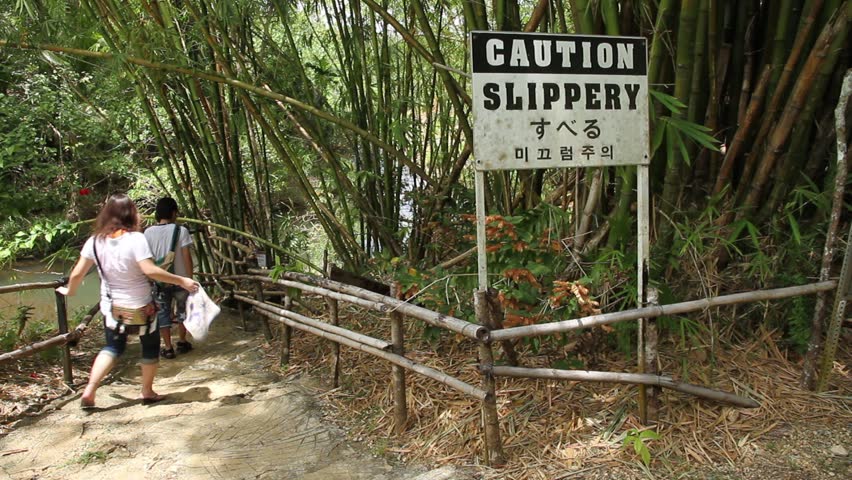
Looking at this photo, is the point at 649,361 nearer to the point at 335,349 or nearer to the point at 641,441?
the point at 641,441

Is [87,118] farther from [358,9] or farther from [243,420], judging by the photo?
[243,420]

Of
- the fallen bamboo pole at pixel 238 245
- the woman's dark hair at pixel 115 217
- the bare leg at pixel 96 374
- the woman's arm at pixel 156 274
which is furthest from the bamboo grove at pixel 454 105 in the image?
the bare leg at pixel 96 374

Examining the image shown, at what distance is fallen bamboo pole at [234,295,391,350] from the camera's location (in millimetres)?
2879

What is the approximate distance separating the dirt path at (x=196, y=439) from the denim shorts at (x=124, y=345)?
264 mm

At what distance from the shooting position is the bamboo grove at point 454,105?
2.48m

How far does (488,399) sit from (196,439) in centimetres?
143

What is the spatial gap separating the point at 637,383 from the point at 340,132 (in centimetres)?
309

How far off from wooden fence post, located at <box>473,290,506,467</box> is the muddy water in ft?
12.8

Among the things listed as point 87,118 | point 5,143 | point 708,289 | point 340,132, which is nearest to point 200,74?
point 340,132

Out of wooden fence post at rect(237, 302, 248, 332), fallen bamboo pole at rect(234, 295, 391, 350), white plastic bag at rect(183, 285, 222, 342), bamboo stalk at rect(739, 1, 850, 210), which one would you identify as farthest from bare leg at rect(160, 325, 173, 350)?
bamboo stalk at rect(739, 1, 850, 210)

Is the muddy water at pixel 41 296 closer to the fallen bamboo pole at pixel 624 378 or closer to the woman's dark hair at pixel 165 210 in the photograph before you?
the woman's dark hair at pixel 165 210

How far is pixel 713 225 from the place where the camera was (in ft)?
8.88

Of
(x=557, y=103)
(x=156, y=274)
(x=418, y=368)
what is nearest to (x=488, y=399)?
(x=418, y=368)

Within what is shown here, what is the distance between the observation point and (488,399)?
2.29m
